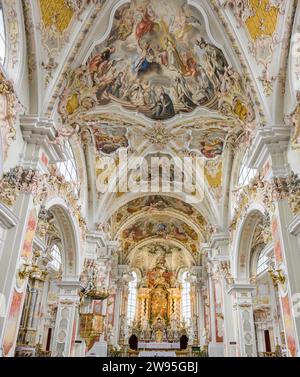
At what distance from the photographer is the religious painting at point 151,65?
1105 centimetres

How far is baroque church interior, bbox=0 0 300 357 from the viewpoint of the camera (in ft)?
30.2

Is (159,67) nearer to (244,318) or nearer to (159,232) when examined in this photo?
(244,318)

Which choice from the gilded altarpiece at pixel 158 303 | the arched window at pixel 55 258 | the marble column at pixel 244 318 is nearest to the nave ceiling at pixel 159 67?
the marble column at pixel 244 318

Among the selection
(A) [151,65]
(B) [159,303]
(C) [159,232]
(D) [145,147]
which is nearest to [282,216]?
(A) [151,65]

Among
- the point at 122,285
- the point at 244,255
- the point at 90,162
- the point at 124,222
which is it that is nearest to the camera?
the point at 244,255

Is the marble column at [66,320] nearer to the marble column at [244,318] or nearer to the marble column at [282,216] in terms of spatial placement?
the marble column at [244,318]

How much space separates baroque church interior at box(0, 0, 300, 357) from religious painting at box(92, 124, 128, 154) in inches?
2.5

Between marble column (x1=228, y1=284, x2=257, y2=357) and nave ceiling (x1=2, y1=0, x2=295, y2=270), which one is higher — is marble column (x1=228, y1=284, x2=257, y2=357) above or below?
below

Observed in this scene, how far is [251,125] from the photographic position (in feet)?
37.8

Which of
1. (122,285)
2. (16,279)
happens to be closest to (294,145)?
(16,279)

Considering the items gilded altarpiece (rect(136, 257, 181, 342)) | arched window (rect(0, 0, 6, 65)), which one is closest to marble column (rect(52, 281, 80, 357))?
arched window (rect(0, 0, 6, 65))

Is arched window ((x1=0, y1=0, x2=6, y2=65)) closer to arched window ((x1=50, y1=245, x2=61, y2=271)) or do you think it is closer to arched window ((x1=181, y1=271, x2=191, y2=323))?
arched window ((x1=50, y1=245, x2=61, y2=271))
